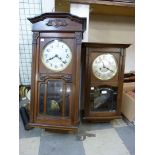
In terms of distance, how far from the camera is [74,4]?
1747mm

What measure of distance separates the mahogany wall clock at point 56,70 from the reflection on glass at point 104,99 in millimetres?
360

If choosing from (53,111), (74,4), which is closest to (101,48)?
(74,4)

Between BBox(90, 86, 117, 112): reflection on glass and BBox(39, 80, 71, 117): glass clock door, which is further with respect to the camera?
BBox(90, 86, 117, 112): reflection on glass

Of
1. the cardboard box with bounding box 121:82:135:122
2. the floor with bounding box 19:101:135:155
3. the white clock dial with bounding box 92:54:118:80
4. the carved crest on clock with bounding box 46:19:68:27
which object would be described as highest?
the carved crest on clock with bounding box 46:19:68:27

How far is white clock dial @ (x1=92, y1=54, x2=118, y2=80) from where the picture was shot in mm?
1747

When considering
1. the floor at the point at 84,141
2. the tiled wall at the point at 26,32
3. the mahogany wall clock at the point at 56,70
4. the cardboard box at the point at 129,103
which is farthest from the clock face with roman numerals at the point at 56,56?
the tiled wall at the point at 26,32

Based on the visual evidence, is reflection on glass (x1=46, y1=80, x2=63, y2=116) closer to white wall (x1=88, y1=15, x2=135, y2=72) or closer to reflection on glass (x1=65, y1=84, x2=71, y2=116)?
reflection on glass (x1=65, y1=84, x2=71, y2=116)

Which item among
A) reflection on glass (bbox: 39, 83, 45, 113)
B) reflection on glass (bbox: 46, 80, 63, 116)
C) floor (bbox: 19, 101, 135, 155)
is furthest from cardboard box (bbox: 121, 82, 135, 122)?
reflection on glass (bbox: 39, 83, 45, 113)

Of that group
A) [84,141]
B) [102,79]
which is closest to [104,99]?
[102,79]

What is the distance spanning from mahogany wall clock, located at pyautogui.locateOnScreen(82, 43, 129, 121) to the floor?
5.1 inches

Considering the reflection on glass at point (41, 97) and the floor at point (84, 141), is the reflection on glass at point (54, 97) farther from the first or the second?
the floor at point (84, 141)

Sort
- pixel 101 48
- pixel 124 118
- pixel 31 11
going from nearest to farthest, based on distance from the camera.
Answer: pixel 101 48 < pixel 124 118 < pixel 31 11

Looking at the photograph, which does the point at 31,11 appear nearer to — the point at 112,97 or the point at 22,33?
the point at 22,33
